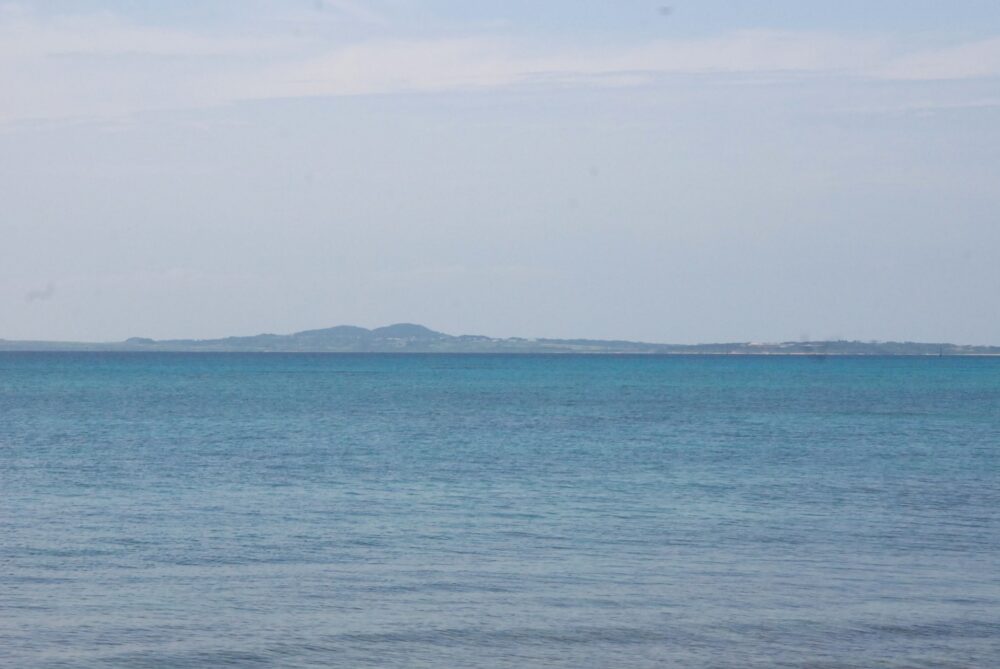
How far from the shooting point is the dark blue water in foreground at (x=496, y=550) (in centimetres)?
1423

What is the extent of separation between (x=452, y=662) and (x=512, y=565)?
5020 mm

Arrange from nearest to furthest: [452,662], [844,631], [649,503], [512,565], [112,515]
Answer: [452,662], [844,631], [512,565], [112,515], [649,503]

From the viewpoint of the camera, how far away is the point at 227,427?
4997 cm

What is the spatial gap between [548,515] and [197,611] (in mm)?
9520

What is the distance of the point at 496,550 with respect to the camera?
19.8 metres

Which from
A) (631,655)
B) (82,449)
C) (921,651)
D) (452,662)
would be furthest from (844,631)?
(82,449)

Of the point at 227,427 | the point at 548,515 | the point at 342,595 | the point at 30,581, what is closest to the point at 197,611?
the point at 342,595

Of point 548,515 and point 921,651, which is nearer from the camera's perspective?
point 921,651

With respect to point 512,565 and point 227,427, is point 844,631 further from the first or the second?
point 227,427

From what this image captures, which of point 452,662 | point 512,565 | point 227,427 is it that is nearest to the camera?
point 452,662

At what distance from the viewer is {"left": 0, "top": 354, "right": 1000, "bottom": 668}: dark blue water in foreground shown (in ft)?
46.7

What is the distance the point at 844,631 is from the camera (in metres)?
14.8

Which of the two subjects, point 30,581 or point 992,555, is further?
point 992,555

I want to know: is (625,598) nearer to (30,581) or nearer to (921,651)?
(921,651)
